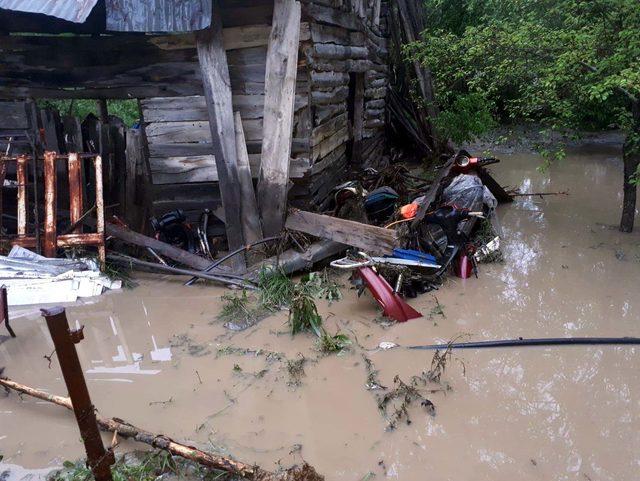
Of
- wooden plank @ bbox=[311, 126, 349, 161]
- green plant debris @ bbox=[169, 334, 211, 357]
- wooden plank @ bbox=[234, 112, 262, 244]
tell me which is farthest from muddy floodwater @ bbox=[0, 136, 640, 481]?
wooden plank @ bbox=[311, 126, 349, 161]

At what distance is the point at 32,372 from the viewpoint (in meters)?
4.24

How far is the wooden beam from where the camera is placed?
19.5ft

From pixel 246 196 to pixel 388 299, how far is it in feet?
7.76

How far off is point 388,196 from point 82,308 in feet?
13.9

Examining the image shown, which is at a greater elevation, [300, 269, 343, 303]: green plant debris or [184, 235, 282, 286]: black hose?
[184, 235, 282, 286]: black hose

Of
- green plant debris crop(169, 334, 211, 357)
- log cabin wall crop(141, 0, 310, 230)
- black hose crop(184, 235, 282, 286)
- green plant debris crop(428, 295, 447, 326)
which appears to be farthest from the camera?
log cabin wall crop(141, 0, 310, 230)

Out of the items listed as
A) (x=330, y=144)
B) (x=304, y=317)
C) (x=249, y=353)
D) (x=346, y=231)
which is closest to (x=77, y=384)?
(x=249, y=353)

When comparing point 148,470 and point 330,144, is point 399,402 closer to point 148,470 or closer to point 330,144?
point 148,470

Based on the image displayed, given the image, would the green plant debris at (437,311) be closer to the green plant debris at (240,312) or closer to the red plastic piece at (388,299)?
the red plastic piece at (388,299)

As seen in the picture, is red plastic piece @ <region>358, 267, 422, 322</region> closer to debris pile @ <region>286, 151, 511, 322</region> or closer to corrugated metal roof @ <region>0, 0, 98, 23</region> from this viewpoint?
debris pile @ <region>286, 151, 511, 322</region>

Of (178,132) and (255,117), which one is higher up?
(255,117)

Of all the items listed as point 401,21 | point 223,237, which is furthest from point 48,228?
point 401,21

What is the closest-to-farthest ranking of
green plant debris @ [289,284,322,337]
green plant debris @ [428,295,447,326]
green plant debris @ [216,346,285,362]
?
green plant debris @ [216,346,285,362]
green plant debris @ [289,284,322,337]
green plant debris @ [428,295,447,326]

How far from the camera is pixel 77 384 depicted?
87.7 inches
